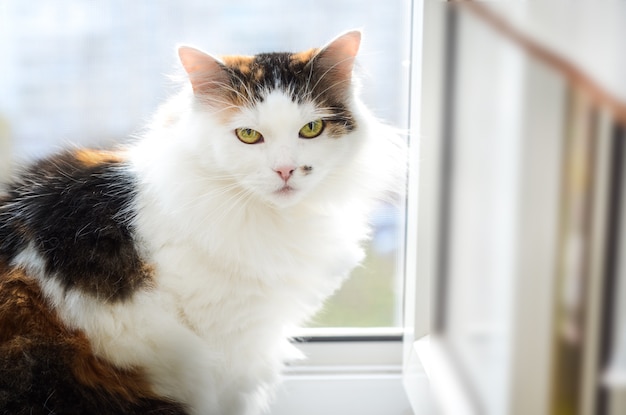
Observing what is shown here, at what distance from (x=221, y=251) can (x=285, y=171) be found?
195mm

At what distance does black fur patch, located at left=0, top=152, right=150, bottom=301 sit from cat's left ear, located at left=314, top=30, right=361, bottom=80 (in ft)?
1.46

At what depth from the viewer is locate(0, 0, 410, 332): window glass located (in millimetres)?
1498

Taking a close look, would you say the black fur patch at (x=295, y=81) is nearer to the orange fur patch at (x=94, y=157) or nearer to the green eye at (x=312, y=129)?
the green eye at (x=312, y=129)

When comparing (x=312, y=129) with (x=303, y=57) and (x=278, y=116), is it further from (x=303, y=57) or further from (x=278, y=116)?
(x=303, y=57)

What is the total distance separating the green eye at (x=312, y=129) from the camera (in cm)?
111

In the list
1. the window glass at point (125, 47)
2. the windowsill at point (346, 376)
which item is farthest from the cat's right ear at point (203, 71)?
the windowsill at point (346, 376)

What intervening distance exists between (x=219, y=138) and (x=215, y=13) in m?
0.55

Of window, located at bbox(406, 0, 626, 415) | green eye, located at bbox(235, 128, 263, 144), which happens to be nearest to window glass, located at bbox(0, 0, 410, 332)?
green eye, located at bbox(235, 128, 263, 144)

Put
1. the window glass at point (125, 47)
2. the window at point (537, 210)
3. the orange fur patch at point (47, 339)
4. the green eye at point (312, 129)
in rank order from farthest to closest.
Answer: the window glass at point (125, 47), the green eye at point (312, 129), the orange fur patch at point (47, 339), the window at point (537, 210)

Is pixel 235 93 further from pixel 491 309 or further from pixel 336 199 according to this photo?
pixel 491 309

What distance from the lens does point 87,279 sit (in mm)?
1050

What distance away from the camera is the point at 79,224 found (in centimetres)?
108

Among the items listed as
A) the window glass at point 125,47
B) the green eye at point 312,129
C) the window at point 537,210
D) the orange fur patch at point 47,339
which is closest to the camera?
the window at point 537,210

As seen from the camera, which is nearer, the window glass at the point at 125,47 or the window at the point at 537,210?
the window at the point at 537,210
